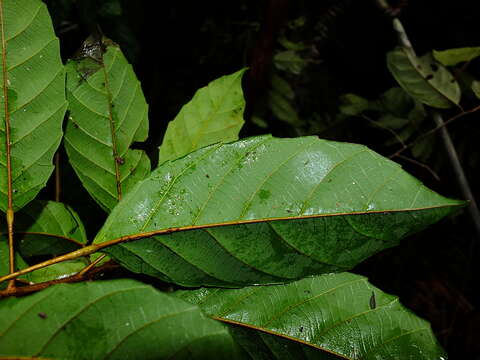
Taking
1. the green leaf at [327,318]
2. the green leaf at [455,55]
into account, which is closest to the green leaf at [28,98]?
the green leaf at [327,318]

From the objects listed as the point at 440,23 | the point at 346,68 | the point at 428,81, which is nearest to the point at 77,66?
the point at 428,81

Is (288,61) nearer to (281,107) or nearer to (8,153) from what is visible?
(281,107)

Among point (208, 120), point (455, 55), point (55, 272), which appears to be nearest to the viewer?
point (55, 272)

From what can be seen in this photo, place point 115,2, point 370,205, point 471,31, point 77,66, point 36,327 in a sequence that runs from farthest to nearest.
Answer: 1. point 471,31
2. point 115,2
3. point 77,66
4. point 370,205
5. point 36,327

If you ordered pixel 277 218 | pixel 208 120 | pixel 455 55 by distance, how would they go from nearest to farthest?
pixel 277 218 → pixel 208 120 → pixel 455 55

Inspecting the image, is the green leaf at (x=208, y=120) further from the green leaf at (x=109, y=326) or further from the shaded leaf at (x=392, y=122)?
the shaded leaf at (x=392, y=122)

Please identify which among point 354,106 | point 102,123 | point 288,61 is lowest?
point 354,106

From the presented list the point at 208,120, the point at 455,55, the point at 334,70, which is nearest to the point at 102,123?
the point at 208,120

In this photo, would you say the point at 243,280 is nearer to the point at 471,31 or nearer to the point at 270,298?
the point at 270,298
